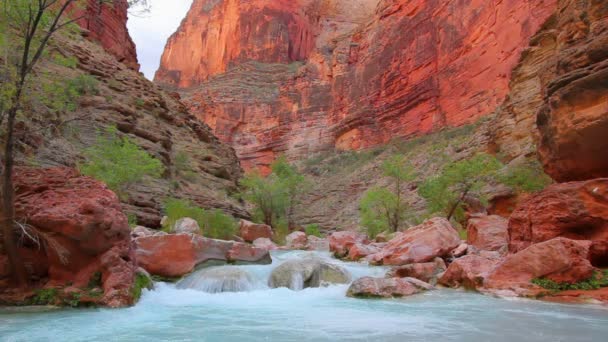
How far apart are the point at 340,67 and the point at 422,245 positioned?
54.1m

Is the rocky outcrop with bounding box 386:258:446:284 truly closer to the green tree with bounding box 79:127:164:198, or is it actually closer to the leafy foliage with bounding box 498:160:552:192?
the leafy foliage with bounding box 498:160:552:192

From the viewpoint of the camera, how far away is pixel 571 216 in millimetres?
8562

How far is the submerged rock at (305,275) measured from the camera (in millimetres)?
9578

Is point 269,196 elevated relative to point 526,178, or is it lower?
elevated

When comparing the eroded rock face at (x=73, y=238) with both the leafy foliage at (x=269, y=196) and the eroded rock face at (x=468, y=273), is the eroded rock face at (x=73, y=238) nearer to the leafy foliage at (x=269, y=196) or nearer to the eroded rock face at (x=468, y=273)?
the eroded rock face at (x=468, y=273)

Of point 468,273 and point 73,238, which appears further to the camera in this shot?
point 468,273

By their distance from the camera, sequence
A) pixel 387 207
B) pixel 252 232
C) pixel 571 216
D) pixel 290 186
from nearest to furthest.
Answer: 1. pixel 571 216
2. pixel 252 232
3. pixel 387 207
4. pixel 290 186

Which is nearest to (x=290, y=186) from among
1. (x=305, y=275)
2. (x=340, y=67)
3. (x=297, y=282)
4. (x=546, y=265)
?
(x=305, y=275)

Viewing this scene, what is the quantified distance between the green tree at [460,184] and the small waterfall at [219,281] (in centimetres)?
1237

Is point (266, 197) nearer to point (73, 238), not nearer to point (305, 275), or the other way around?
point (305, 275)

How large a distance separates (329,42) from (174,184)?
52.6 m

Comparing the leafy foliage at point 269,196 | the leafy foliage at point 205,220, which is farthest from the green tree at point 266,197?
the leafy foliage at point 205,220

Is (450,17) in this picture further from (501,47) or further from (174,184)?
(174,184)

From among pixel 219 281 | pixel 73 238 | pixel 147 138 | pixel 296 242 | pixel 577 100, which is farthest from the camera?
pixel 147 138
